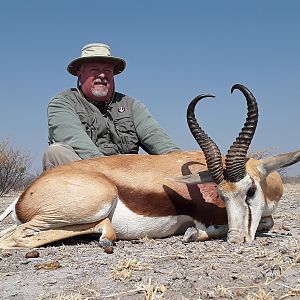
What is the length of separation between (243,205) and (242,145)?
590 millimetres

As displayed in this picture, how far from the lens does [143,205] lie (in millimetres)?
5023

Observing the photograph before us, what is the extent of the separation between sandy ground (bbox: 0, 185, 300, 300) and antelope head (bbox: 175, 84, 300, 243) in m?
0.23

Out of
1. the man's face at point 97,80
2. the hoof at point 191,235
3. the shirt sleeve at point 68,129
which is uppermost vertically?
the man's face at point 97,80

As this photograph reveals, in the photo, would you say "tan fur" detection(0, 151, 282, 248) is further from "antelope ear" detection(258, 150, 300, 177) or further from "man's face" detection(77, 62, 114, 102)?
"man's face" detection(77, 62, 114, 102)

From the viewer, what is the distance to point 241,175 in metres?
4.83

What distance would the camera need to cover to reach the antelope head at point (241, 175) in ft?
15.5

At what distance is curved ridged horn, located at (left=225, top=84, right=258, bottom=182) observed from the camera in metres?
4.80

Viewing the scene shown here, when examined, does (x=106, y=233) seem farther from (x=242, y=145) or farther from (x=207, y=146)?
(x=242, y=145)

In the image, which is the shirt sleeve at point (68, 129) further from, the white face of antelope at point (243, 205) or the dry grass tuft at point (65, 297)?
the dry grass tuft at point (65, 297)

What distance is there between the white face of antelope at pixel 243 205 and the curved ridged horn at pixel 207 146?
116 mm

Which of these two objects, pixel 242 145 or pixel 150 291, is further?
pixel 242 145

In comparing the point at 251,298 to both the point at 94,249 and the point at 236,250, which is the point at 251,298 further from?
the point at 94,249

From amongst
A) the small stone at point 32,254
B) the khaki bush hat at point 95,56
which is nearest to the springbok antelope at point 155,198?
the small stone at point 32,254

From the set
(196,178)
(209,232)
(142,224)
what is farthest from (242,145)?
(142,224)
